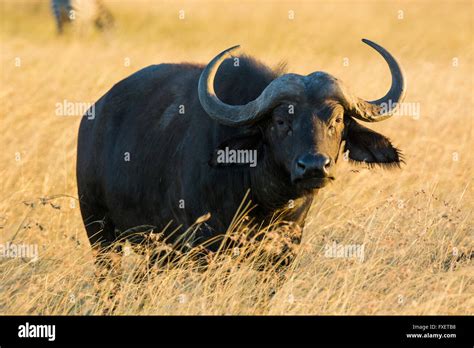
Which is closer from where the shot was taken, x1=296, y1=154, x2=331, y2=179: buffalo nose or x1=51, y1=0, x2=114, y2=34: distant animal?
x1=296, y1=154, x2=331, y2=179: buffalo nose

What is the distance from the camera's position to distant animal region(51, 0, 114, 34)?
23.4m

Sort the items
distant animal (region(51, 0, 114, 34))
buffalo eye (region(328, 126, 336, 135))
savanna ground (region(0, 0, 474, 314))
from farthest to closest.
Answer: distant animal (region(51, 0, 114, 34)), savanna ground (region(0, 0, 474, 314)), buffalo eye (region(328, 126, 336, 135))

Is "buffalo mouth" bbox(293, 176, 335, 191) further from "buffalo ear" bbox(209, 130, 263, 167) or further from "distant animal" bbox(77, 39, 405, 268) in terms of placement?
"buffalo ear" bbox(209, 130, 263, 167)

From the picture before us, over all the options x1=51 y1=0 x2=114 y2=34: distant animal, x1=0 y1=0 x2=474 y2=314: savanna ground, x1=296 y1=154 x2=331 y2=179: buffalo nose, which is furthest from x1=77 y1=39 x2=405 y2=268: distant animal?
x1=51 y1=0 x2=114 y2=34: distant animal

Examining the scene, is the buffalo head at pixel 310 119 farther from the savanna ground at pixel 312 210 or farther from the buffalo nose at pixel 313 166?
the savanna ground at pixel 312 210

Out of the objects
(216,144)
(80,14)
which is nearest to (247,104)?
(216,144)

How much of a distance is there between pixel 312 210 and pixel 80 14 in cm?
1588

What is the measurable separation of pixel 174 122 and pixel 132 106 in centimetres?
60

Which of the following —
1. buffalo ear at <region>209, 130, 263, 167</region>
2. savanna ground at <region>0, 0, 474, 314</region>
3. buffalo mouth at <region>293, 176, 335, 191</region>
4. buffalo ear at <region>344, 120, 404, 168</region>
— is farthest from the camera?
buffalo ear at <region>344, 120, 404, 168</region>

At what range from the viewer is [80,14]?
77.6 ft

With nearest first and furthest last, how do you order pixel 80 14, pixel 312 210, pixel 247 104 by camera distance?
1. pixel 247 104
2. pixel 312 210
3. pixel 80 14

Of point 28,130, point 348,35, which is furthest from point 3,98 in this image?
point 348,35

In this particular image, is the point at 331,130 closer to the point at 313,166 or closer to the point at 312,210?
the point at 313,166
